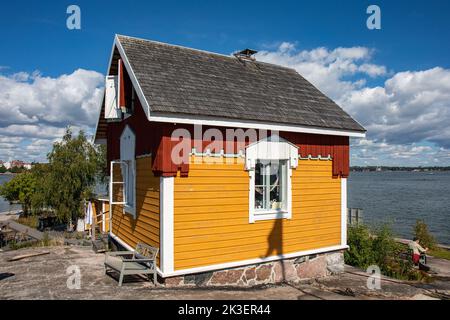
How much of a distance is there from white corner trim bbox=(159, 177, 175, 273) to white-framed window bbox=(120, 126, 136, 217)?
7.88 ft

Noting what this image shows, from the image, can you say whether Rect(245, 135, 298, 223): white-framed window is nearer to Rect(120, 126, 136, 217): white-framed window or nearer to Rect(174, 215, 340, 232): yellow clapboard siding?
Rect(174, 215, 340, 232): yellow clapboard siding

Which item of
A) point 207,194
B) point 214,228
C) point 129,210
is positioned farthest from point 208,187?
point 129,210

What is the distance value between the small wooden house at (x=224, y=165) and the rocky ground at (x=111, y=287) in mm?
576

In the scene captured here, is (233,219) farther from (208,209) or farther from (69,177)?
(69,177)

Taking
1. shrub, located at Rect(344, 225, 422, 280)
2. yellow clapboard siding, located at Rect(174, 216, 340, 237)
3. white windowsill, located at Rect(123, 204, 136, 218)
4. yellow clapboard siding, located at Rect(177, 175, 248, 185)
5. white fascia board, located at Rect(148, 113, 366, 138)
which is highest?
white fascia board, located at Rect(148, 113, 366, 138)

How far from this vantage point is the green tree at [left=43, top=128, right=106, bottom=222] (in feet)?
86.3

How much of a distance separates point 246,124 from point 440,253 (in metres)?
16.8

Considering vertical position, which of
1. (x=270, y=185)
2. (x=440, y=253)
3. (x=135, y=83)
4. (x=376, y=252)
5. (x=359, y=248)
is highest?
(x=135, y=83)

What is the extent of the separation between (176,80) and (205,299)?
5.07 metres

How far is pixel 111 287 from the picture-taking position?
25.5ft

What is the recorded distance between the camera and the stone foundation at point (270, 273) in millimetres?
7996

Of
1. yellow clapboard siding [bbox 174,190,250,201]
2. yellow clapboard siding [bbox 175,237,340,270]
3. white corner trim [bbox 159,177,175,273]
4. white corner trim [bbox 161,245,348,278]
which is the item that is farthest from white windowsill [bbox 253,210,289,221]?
white corner trim [bbox 159,177,175,273]

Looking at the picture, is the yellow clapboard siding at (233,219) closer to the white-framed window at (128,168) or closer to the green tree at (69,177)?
the white-framed window at (128,168)
